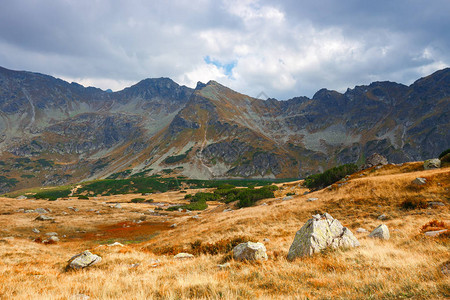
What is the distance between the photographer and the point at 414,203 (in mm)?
19516

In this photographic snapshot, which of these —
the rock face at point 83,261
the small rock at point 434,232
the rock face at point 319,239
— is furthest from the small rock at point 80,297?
the small rock at point 434,232

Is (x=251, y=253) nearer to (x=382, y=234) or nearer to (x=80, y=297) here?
(x=80, y=297)

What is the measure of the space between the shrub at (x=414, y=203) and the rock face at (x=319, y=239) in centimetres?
1318

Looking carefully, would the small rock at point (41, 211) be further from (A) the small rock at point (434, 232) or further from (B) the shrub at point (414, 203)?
(B) the shrub at point (414, 203)

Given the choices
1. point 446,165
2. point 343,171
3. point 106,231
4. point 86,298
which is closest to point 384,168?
point 446,165

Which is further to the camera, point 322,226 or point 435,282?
point 322,226

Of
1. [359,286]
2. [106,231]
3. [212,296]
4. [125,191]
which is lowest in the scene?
[125,191]

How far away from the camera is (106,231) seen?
36.7 metres

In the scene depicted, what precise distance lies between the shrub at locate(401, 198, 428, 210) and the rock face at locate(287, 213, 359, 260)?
13182 mm

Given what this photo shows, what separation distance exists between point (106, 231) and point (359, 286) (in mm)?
40902

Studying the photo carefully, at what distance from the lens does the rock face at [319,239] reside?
34.4 ft

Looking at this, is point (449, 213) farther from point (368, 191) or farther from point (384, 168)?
point (384, 168)

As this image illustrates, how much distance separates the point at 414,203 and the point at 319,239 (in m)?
15.6

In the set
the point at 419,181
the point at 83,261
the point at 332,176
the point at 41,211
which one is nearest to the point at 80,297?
the point at 83,261
